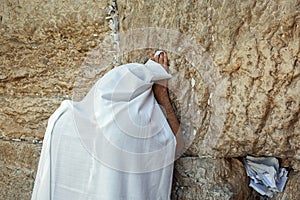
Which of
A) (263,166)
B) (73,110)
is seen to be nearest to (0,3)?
(73,110)

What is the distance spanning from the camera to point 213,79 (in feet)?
4.45

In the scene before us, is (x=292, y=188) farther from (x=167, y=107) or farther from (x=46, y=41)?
(x=46, y=41)

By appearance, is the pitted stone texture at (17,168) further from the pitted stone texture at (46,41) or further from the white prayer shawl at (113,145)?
the white prayer shawl at (113,145)

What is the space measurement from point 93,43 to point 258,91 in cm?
65

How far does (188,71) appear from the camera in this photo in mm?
1410

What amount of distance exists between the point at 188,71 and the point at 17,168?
88 cm

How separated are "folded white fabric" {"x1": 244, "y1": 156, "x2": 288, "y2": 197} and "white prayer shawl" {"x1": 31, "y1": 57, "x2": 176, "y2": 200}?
0.86 feet

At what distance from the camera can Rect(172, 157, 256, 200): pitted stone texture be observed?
1420mm

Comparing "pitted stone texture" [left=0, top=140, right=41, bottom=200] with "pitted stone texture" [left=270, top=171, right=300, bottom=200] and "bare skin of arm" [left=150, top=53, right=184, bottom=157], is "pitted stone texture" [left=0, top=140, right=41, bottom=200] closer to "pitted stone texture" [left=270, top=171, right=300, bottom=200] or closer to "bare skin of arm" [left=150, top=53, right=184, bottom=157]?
"bare skin of arm" [left=150, top=53, right=184, bottom=157]

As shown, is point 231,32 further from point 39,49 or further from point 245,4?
point 39,49

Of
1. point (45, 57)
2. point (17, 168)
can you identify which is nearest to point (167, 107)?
point (45, 57)

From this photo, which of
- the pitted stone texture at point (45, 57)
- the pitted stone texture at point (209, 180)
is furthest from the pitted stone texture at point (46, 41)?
the pitted stone texture at point (209, 180)

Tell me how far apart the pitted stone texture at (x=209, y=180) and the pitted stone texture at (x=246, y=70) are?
4cm

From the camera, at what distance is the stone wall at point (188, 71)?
125 cm
